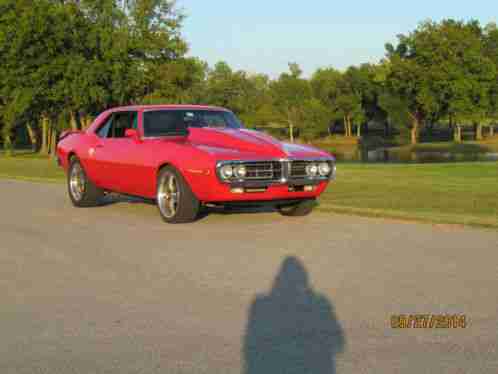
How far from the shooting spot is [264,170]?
9820 millimetres

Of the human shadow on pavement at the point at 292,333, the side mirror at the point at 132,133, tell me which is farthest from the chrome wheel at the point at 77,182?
→ the human shadow on pavement at the point at 292,333

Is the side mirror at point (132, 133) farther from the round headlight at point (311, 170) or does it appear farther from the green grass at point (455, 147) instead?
the green grass at point (455, 147)

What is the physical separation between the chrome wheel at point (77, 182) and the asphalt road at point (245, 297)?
2.84 meters

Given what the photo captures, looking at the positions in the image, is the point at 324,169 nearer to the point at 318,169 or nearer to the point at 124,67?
the point at 318,169

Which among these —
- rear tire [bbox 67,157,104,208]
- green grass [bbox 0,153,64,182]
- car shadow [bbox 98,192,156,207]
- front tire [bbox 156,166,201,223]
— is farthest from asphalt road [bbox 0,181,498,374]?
green grass [bbox 0,153,64,182]

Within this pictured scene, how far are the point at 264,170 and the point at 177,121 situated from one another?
205 centimetres

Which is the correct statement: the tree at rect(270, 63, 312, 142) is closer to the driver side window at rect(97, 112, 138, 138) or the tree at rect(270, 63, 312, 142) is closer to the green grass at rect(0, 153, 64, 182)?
the green grass at rect(0, 153, 64, 182)

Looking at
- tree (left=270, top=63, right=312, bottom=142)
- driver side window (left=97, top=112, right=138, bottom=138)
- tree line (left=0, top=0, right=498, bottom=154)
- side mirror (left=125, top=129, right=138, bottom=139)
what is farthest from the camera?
tree (left=270, top=63, right=312, bottom=142)

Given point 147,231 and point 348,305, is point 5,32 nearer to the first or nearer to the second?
point 147,231

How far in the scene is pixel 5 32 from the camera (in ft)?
145

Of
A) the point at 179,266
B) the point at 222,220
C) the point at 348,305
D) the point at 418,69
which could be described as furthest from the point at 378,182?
the point at 418,69

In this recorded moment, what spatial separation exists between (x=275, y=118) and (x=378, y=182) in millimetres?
90897

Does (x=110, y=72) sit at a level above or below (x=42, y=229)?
above

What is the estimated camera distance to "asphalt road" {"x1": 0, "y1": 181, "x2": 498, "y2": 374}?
13.6 feet
